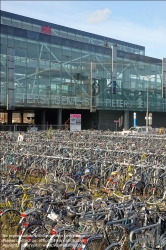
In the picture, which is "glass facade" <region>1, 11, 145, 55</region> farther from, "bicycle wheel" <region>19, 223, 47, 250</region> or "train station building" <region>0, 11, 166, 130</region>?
"bicycle wheel" <region>19, 223, 47, 250</region>

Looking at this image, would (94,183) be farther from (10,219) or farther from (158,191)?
(10,219)

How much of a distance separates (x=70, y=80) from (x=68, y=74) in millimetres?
652

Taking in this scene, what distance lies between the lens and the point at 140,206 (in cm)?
488

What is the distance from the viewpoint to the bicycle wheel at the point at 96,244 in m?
4.06

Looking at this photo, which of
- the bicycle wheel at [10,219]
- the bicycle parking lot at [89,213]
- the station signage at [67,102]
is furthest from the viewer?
the station signage at [67,102]

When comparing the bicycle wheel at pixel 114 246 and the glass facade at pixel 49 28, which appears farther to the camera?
the glass facade at pixel 49 28

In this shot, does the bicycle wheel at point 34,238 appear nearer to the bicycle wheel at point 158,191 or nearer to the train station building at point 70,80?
the bicycle wheel at point 158,191

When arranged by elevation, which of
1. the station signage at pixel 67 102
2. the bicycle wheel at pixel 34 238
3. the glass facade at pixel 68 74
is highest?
the glass facade at pixel 68 74

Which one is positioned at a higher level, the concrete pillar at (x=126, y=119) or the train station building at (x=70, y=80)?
the train station building at (x=70, y=80)

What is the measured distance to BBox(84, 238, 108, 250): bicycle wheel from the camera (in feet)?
13.3

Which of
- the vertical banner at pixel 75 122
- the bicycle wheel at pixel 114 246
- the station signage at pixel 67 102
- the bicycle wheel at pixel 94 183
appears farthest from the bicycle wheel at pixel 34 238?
the station signage at pixel 67 102

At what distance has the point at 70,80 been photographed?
35.4m

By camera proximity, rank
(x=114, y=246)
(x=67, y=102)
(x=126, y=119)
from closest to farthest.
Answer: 1. (x=114, y=246)
2. (x=67, y=102)
3. (x=126, y=119)

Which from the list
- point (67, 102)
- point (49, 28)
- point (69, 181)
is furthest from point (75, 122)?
point (49, 28)
